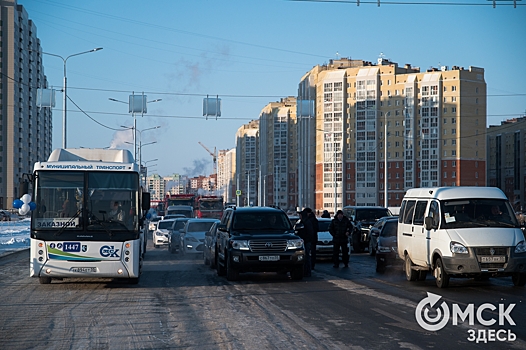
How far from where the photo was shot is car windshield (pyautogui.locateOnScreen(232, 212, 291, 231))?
1841 cm

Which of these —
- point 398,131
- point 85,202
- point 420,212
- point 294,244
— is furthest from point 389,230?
point 398,131

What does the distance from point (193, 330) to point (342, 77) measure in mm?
111435

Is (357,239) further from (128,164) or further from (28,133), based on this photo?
(28,133)

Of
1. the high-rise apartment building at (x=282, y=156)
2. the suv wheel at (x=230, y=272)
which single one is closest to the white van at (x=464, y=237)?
the suv wheel at (x=230, y=272)

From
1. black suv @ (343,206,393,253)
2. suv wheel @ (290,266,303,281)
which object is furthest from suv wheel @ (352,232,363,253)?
suv wheel @ (290,266,303,281)

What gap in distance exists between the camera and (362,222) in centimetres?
3244

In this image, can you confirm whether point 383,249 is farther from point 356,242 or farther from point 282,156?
point 282,156

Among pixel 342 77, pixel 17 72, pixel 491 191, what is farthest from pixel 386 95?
pixel 491 191

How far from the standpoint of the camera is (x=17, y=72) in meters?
118

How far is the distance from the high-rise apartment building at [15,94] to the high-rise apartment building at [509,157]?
90.2 m

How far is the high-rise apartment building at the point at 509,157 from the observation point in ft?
454

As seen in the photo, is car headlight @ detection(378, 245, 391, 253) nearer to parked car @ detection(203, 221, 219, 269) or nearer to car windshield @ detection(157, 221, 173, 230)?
parked car @ detection(203, 221, 219, 269)

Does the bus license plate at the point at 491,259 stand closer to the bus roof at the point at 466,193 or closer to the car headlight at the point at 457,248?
the car headlight at the point at 457,248

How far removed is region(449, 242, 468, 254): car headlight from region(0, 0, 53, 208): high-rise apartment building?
101 metres
